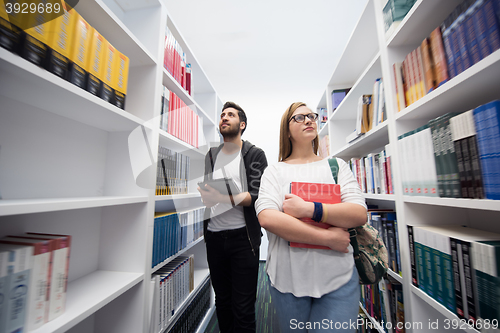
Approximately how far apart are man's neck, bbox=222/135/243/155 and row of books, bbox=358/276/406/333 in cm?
130

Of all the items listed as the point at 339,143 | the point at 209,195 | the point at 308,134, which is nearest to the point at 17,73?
the point at 209,195

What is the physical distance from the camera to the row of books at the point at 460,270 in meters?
0.55

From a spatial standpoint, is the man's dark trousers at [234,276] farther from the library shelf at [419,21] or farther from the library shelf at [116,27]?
the library shelf at [419,21]

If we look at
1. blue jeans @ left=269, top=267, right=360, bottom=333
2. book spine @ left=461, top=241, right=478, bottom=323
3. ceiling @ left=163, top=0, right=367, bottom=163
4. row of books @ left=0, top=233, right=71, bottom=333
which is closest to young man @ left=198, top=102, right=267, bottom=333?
blue jeans @ left=269, top=267, right=360, bottom=333

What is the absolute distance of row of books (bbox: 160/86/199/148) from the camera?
1.22 m

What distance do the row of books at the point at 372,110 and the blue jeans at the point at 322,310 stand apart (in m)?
0.91

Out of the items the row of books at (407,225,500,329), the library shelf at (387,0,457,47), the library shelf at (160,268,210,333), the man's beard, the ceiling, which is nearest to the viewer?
the row of books at (407,225,500,329)

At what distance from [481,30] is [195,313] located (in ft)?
7.55

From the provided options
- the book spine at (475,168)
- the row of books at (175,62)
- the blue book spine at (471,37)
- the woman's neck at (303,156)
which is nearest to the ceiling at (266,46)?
the row of books at (175,62)

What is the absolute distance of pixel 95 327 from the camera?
3.10 feet

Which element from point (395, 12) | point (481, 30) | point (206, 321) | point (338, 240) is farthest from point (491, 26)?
point (206, 321)

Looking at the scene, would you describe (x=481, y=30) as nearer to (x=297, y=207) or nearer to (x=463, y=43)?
(x=463, y=43)

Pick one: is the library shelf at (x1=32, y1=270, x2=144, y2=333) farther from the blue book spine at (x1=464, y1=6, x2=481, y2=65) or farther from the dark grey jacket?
the blue book spine at (x1=464, y1=6, x2=481, y2=65)

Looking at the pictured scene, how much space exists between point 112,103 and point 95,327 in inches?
44.9
